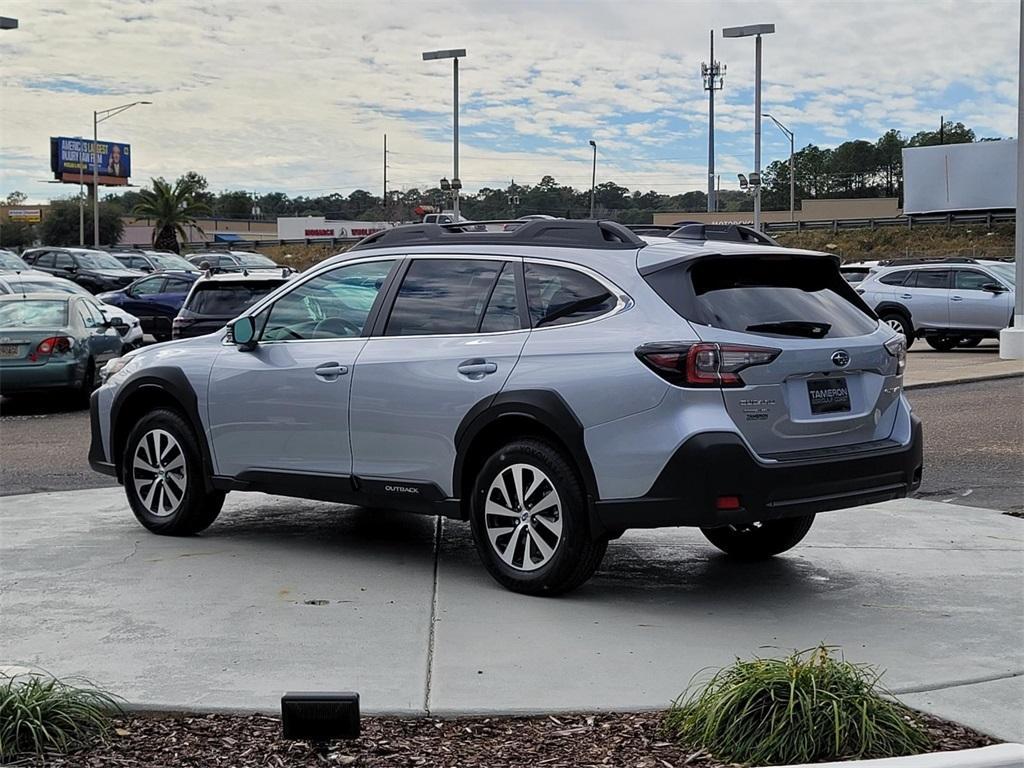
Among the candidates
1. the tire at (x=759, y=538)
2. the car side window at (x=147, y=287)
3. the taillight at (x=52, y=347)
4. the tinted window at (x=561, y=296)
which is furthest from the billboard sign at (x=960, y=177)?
the tinted window at (x=561, y=296)

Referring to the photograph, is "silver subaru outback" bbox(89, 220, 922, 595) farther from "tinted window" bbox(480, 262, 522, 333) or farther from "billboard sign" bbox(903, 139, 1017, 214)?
"billboard sign" bbox(903, 139, 1017, 214)

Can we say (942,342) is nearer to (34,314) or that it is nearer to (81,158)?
(34,314)

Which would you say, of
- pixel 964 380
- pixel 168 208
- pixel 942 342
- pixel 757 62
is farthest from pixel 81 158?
pixel 964 380

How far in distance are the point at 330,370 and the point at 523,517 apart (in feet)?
5.20

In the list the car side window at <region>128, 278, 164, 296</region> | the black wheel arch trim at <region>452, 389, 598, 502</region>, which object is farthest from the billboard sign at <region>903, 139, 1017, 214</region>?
the black wheel arch trim at <region>452, 389, 598, 502</region>

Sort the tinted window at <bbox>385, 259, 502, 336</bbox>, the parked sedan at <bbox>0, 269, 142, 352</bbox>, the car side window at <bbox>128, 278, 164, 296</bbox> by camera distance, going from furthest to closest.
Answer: the car side window at <bbox>128, 278, 164, 296</bbox>, the parked sedan at <bbox>0, 269, 142, 352</bbox>, the tinted window at <bbox>385, 259, 502, 336</bbox>

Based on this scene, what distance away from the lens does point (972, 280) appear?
24656mm

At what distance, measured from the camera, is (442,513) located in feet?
23.1

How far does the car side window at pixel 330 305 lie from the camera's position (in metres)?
7.69

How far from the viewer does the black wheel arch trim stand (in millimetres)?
6398

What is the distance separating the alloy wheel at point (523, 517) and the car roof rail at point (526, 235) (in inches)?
48.6

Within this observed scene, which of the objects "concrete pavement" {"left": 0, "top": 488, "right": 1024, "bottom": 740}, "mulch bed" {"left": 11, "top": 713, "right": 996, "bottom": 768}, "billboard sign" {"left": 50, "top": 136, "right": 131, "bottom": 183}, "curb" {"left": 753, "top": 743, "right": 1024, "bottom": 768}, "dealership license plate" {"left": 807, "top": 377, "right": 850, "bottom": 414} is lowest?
"mulch bed" {"left": 11, "top": 713, "right": 996, "bottom": 768}

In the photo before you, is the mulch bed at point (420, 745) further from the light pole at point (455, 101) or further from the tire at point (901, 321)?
the light pole at point (455, 101)

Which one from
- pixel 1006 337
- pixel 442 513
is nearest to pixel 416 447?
pixel 442 513
